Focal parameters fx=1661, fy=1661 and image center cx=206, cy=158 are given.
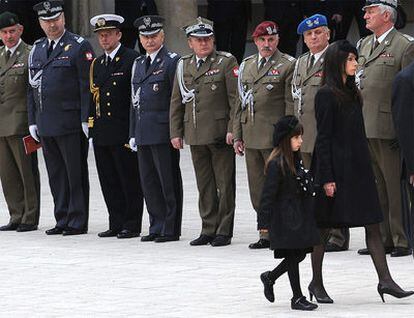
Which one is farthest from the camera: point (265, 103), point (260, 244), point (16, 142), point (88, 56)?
point (16, 142)

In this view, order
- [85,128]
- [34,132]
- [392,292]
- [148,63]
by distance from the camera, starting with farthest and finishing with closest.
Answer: [34,132], [85,128], [148,63], [392,292]

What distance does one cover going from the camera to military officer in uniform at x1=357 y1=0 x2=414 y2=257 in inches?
490

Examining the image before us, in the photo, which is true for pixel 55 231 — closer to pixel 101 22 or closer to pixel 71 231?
pixel 71 231

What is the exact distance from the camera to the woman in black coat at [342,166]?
10438mm

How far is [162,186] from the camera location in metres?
13.8

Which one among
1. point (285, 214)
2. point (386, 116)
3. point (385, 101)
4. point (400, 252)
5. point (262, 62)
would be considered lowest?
point (400, 252)

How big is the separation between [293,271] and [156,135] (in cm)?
382

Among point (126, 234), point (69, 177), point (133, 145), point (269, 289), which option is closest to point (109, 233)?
point (126, 234)

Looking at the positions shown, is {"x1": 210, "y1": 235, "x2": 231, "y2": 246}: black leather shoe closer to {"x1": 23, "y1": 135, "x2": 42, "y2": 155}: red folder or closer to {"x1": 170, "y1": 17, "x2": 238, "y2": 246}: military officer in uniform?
{"x1": 170, "y1": 17, "x2": 238, "y2": 246}: military officer in uniform

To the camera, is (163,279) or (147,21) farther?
(147,21)

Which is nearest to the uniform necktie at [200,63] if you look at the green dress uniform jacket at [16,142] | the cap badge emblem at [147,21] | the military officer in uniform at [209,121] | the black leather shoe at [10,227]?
the military officer in uniform at [209,121]

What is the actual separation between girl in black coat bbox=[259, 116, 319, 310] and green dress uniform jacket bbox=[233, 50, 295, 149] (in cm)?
281

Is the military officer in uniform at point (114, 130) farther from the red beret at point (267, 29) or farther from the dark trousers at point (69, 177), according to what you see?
the red beret at point (267, 29)

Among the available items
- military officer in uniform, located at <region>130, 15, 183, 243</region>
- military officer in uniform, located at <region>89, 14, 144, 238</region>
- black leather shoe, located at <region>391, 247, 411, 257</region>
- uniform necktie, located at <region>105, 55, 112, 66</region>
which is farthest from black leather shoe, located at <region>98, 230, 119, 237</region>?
black leather shoe, located at <region>391, 247, 411, 257</region>
